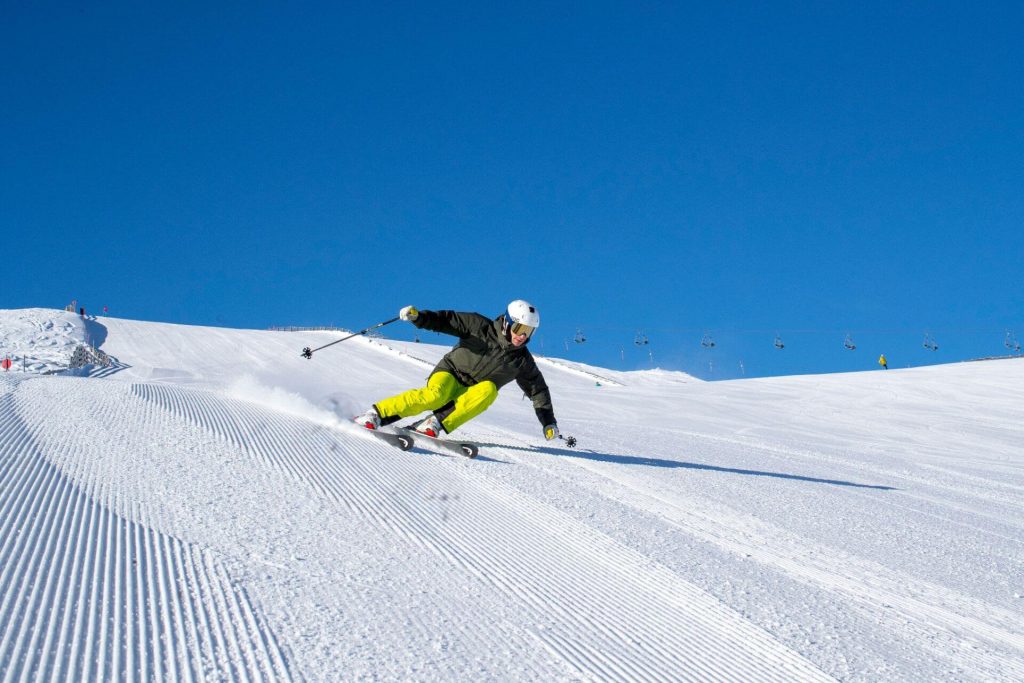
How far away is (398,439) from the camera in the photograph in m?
5.88

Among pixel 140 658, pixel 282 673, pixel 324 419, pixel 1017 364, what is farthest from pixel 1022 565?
pixel 1017 364

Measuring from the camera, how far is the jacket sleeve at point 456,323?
22.2 ft

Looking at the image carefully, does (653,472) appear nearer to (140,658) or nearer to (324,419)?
(324,419)

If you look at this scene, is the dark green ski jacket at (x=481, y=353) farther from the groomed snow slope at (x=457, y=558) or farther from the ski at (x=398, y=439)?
the ski at (x=398, y=439)

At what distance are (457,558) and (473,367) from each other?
3871 millimetres

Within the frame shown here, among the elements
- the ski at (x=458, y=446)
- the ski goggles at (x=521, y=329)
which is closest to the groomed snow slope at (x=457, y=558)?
the ski at (x=458, y=446)

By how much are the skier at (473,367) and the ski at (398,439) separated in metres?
0.55

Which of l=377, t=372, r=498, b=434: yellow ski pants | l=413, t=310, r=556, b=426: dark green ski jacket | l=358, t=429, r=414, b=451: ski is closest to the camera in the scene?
l=358, t=429, r=414, b=451: ski

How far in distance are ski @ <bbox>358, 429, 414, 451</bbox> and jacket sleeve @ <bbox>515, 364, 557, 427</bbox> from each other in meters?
1.52

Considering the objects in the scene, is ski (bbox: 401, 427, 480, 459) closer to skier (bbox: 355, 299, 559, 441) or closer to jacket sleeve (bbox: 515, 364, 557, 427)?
skier (bbox: 355, 299, 559, 441)

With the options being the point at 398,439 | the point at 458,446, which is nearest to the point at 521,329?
the point at 458,446

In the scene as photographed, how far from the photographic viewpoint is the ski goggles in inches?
268

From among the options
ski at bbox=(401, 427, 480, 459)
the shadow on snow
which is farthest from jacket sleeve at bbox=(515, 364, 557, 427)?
ski at bbox=(401, 427, 480, 459)

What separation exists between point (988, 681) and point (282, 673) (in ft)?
7.06
